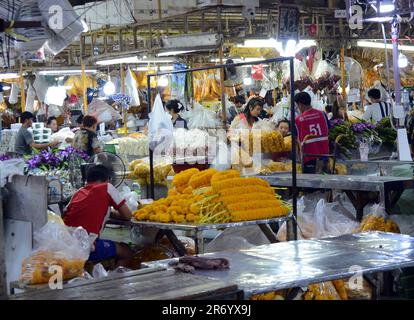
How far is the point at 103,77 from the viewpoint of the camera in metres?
20.3

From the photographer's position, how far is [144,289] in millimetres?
3428

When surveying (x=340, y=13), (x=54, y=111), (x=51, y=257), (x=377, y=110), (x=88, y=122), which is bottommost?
(x=51, y=257)

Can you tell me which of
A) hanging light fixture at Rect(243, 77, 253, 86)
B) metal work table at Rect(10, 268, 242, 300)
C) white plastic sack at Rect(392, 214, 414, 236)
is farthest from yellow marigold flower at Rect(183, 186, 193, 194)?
hanging light fixture at Rect(243, 77, 253, 86)

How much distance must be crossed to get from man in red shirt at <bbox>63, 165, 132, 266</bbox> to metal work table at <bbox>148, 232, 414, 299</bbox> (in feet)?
6.52

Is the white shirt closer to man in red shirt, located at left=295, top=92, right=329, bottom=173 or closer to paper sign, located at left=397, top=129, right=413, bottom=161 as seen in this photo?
paper sign, located at left=397, top=129, right=413, bottom=161

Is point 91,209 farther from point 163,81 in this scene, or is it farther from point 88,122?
point 163,81

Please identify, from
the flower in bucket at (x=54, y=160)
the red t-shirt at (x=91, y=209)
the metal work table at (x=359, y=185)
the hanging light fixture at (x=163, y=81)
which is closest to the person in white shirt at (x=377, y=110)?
the metal work table at (x=359, y=185)

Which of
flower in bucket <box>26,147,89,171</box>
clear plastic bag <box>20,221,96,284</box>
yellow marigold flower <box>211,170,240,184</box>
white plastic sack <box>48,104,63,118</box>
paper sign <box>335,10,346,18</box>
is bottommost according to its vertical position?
clear plastic bag <box>20,221,96,284</box>

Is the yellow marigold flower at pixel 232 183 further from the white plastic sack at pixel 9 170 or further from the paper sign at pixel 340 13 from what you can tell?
the paper sign at pixel 340 13

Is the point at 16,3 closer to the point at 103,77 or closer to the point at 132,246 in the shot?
the point at 132,246

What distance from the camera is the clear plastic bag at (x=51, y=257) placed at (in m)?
4.64

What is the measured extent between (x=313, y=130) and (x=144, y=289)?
6.49 m

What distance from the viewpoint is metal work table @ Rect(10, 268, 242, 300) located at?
330cm

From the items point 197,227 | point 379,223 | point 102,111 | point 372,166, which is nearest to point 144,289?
point 197,227
